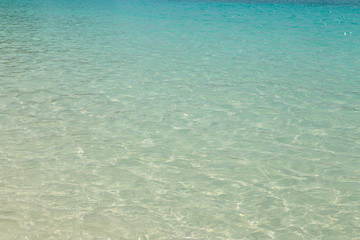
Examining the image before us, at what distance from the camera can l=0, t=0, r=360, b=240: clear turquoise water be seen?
4695mm

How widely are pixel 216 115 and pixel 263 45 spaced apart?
929 centimetres

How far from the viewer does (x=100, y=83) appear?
10.3 m

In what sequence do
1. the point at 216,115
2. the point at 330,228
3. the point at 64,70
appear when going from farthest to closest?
the point at 64,70 → the point at 216,115 → the point at 330,228

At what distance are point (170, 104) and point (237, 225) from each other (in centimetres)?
462

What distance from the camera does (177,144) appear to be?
681 centimetres

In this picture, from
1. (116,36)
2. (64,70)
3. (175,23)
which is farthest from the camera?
(175,23)

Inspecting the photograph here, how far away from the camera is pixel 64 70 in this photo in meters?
11.5

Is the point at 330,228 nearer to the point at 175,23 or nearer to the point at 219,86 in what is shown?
the point at 219,86

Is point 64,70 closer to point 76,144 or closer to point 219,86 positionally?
point 219,86

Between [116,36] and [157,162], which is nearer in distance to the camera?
[157,162]

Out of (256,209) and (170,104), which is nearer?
(256,209)

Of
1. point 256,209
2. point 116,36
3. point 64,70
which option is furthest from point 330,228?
point 116,36

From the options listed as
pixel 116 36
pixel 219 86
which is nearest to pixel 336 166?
pixel 219 86

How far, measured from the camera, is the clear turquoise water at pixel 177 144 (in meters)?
4.70
